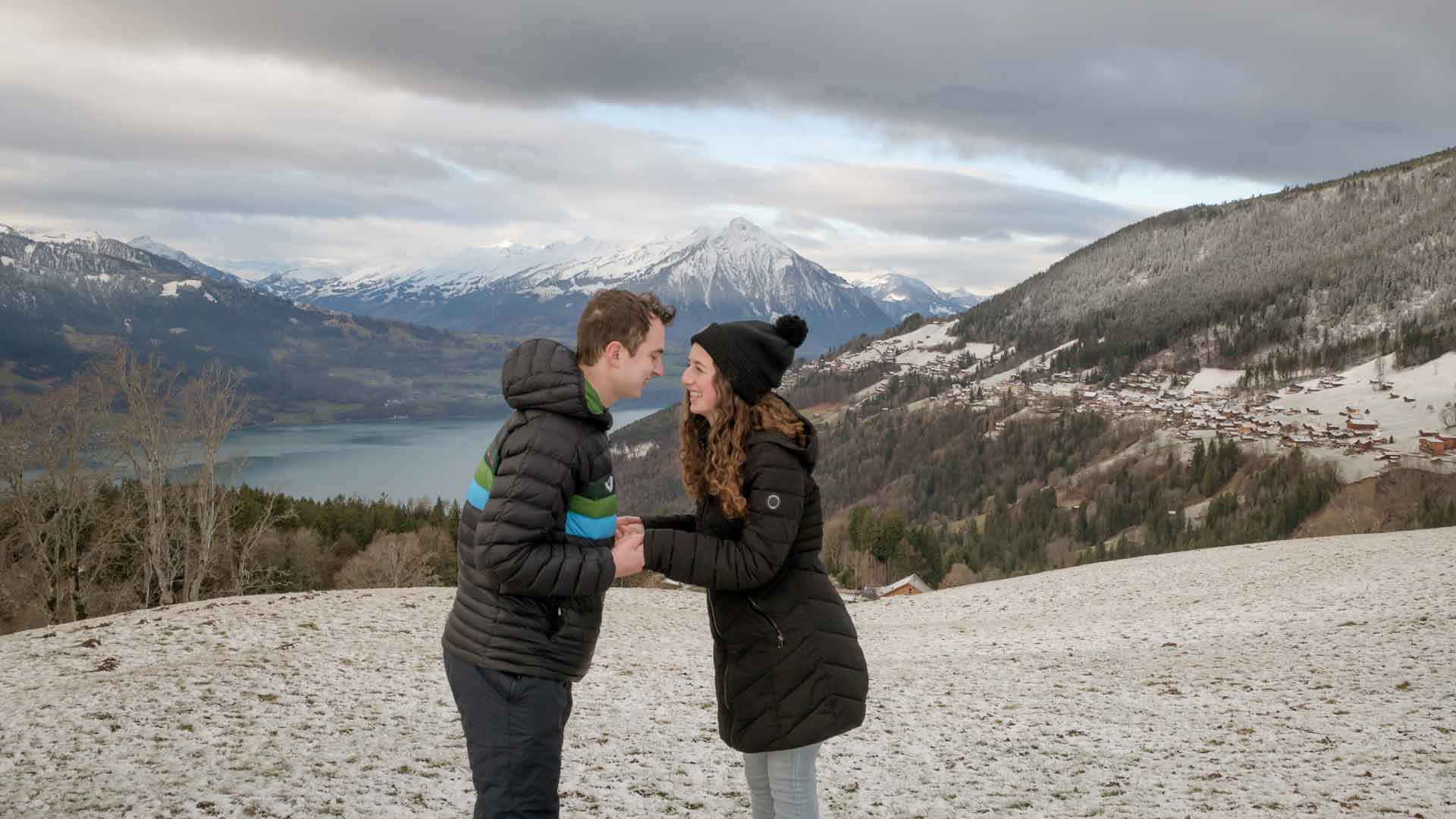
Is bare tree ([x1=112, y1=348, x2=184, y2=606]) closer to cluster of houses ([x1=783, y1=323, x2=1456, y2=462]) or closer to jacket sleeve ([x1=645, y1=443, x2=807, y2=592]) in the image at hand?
jacket sleeve ([x1=645, y1=443, x2=807, y2=592])

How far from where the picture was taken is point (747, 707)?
3.67 m

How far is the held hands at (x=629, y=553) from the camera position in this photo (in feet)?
10.6

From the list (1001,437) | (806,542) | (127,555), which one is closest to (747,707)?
(806,542)

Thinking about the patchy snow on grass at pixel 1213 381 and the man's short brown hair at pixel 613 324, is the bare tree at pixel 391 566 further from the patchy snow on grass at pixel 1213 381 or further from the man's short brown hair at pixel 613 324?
the patchy snow on grass at pixel 1213 381

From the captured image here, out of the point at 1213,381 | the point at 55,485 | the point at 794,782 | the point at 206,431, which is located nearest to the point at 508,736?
the point at 794,782

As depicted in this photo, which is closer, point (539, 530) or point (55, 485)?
point (539, 530)

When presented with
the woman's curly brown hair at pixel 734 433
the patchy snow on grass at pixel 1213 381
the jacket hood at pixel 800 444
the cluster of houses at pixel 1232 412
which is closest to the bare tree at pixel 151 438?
the woman's curly brown hair at pixel 734 433

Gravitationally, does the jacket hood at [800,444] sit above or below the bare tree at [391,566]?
above

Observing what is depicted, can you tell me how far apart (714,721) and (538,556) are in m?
8.12

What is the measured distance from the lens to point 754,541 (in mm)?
3340

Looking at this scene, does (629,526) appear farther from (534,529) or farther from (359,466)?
(359,466)

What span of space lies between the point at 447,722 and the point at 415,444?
647 feet

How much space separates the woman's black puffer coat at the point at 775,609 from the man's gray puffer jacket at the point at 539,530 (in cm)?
31

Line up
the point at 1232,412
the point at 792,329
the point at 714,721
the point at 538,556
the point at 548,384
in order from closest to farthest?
the point at 538,556
the point at 548,384
the point at 792,329
the point at 714,721
the point at 1232,412
